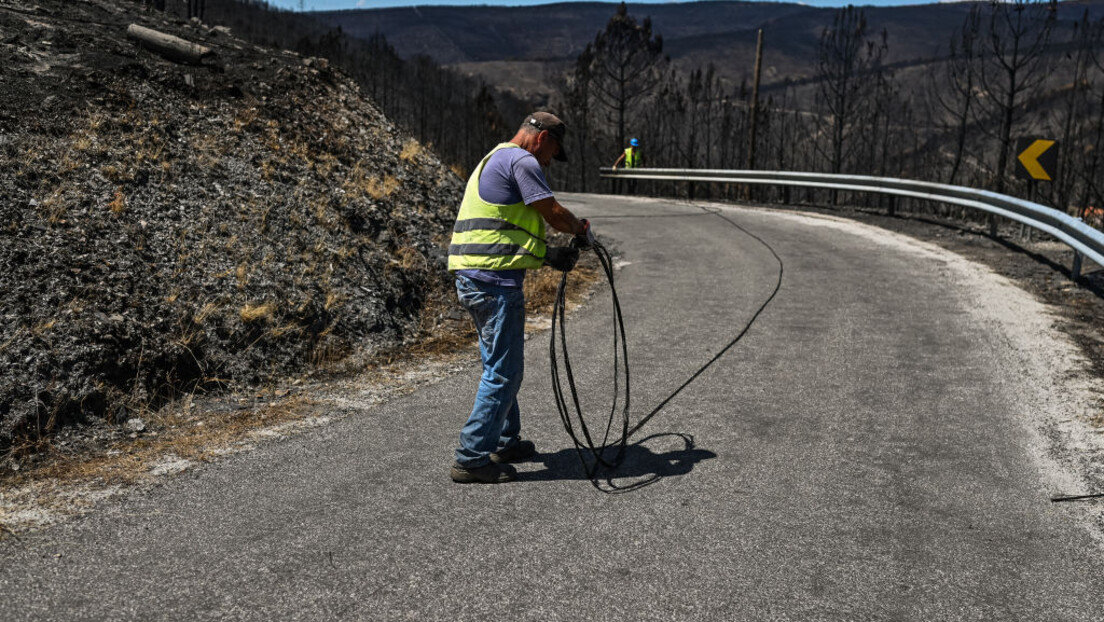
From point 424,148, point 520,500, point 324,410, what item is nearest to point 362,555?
point 520,500

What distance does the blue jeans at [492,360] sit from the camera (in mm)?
4605

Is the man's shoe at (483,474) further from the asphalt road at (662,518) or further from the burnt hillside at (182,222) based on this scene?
the burnt hillside at (182,222)

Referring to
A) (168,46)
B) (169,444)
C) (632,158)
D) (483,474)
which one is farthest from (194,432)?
(632,158)

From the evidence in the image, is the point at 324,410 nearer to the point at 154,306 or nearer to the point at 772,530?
the point at 154,306

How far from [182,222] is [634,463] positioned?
504cm

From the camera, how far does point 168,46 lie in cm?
1123

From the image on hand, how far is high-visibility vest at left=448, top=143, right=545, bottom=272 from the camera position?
4.58 m

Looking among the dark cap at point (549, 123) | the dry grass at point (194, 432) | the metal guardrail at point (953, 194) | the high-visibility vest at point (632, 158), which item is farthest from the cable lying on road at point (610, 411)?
the high-visibility vest at point (632, 158)

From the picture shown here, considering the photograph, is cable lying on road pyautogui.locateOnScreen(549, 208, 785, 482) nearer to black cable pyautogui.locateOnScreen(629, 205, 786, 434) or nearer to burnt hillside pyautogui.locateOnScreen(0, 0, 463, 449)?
black cable pyautogui.locateOnScreen(629, 205, 786, 434)

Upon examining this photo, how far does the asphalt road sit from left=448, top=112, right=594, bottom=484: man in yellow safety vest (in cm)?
30

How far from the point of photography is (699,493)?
4.53 metres

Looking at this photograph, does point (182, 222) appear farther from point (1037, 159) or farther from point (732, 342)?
point (1037, 159)

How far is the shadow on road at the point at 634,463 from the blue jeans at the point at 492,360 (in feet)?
1.17

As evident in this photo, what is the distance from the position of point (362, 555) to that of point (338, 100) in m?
9.58
